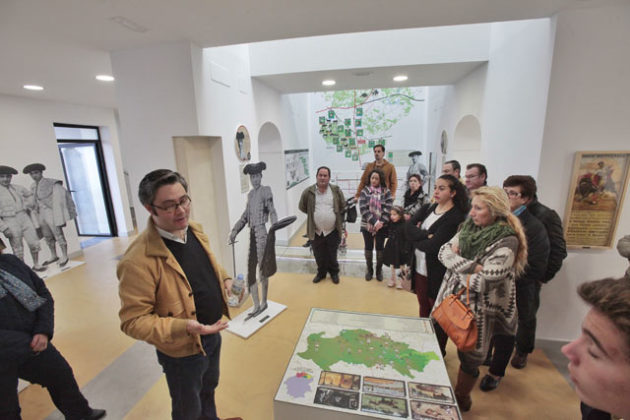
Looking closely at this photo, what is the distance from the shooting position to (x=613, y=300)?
0.62 m

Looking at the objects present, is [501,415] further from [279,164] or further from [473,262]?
[279,164]

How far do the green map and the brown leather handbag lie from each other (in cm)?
18

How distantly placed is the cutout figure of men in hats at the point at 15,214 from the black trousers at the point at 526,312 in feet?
19.4

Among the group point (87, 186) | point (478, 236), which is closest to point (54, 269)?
point (87, 186)

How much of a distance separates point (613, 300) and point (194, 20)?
280 cm

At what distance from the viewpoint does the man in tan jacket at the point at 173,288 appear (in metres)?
1.18

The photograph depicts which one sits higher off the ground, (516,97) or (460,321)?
(516,97)

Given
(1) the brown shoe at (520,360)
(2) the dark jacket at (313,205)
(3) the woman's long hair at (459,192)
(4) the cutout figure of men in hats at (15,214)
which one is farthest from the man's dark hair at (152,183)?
(4) the cutout figure of men in hats at (15,214)

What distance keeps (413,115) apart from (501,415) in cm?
605

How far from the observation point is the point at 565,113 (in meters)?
2.25

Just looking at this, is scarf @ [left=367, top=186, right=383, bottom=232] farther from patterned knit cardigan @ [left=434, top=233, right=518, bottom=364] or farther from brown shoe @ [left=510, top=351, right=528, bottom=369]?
brown shoe @ [left=510, top=351, right=528, bottom=369]

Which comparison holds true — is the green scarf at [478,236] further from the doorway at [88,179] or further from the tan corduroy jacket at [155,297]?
the doorway at [88,179]

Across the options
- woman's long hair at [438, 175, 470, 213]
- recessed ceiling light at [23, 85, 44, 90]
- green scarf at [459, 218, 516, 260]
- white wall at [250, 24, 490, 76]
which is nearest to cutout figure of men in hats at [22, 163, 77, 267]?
recessed ceiling light at [23, 85, 44, 90]

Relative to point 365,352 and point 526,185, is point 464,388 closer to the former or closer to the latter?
point 365,352
